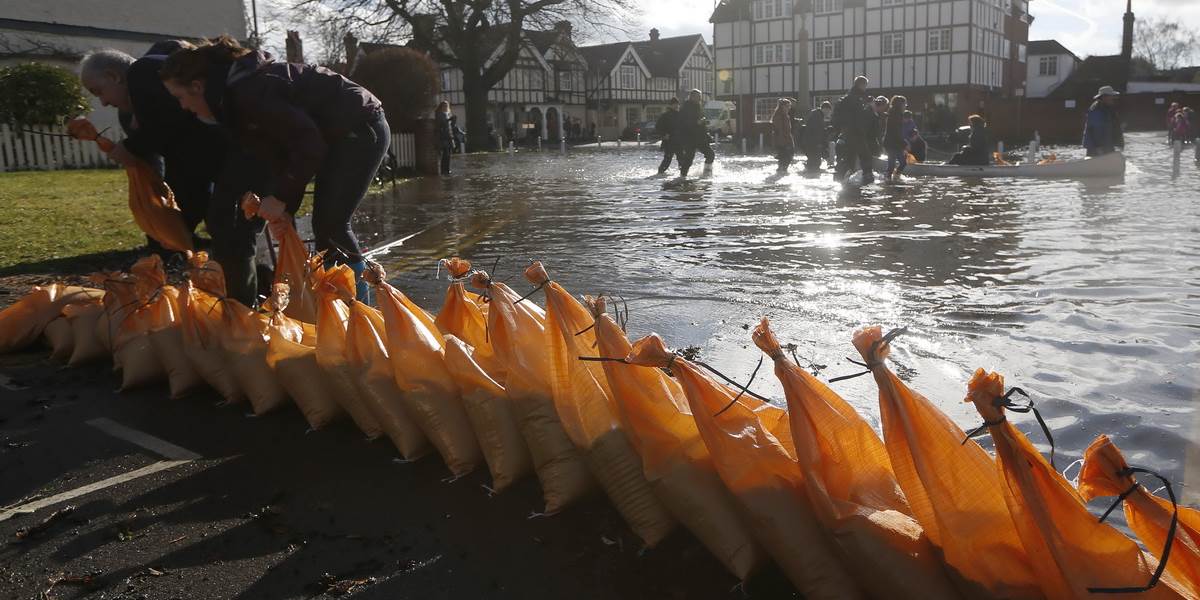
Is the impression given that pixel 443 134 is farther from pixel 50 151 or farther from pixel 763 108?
pixel 763 108

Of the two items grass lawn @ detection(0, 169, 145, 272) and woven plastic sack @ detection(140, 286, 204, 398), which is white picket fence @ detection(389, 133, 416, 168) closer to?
grass lawn @ detection(0, 169, 145, 272)

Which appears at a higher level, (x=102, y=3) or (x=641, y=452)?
(x=102, y=3)

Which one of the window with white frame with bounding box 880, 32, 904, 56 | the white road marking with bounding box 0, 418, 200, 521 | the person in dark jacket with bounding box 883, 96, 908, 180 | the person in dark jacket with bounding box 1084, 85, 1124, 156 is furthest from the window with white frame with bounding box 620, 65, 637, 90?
the white road marking with bounding box 0, 418, 200, 521

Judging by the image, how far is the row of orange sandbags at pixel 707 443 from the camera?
176 cm

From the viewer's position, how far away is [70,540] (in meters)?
2.53

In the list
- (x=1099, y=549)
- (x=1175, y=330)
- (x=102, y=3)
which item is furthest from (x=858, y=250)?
(x=102, y=3)

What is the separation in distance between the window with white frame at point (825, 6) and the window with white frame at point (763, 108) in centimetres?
581

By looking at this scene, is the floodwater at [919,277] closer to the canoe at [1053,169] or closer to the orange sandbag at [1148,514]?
the orange sandbag at [1148,514]

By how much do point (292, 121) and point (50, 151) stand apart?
17.9 meters

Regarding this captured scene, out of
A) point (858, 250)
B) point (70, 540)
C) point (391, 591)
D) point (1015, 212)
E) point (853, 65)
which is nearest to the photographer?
point (391, 591)

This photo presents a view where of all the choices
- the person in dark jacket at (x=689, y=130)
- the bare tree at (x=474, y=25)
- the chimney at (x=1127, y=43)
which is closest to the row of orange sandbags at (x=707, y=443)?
the person in dark jacket at (x=689, y=130)

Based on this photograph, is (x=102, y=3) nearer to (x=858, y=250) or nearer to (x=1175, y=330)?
(x=858, y=250)

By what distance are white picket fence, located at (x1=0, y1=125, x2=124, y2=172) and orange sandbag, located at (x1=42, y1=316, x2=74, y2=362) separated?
591 inches

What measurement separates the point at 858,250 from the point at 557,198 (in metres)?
6.97
